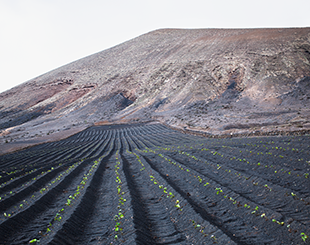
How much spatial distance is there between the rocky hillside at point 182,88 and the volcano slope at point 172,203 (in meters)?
8.74

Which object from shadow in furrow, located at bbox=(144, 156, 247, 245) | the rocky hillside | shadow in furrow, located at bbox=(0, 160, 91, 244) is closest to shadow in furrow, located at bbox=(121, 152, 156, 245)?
shadow in furrow, located at bbox=(144, 156, 247, 245)

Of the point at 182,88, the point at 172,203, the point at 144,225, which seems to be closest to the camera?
the point at 144,225

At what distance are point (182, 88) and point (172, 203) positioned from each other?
35.1 metres

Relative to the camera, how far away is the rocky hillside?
2566cm

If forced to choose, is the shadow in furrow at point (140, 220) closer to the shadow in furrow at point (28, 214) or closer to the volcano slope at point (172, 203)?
the volcano slope at point (172, 203)

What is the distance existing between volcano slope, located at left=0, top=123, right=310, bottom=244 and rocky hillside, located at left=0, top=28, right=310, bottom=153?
8.74m

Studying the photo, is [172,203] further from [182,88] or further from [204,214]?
[182,88]

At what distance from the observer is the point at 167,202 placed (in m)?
5.80

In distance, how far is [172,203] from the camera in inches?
223

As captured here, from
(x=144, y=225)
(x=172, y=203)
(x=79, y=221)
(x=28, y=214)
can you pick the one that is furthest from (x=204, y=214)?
(x=28, y=214)

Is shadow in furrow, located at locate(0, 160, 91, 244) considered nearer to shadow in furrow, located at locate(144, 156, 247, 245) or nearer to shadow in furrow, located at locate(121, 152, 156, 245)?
shadow in furrow, located at locate(121, 152, 156, 245)

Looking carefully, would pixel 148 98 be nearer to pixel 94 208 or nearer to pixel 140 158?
pixel 140 158

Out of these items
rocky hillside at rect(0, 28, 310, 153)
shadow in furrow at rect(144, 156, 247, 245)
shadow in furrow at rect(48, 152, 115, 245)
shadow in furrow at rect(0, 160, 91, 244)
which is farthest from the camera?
rocky hillside at rect(0, 28, 310, 153)

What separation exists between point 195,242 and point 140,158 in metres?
7.60
